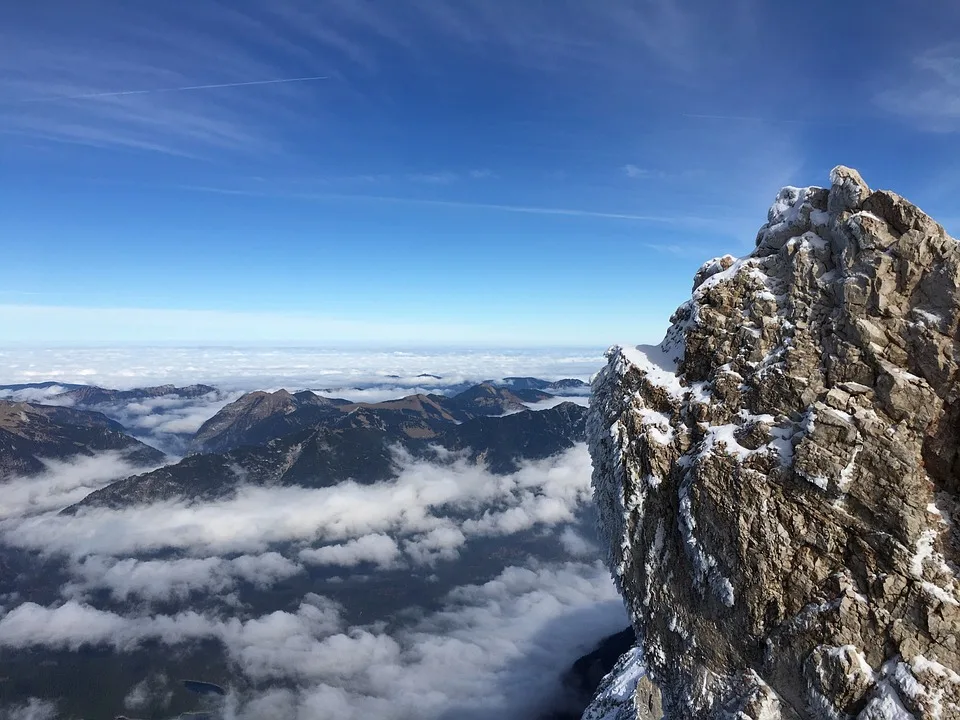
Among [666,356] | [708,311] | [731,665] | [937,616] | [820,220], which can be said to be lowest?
[731,665]

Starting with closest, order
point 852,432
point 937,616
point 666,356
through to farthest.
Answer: point 937,616 → point 852,432 → point 666,356

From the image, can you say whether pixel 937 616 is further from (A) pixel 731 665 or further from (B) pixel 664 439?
(B) pixel 664 439

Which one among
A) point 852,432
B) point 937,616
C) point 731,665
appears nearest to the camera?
point 937,616

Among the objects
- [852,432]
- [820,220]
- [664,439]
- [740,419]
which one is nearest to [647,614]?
[664,439]

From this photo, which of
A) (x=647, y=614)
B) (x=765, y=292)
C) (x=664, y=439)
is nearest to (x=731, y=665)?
(x=647, y=614)

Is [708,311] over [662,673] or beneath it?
over

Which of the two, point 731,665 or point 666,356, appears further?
point 666,356
